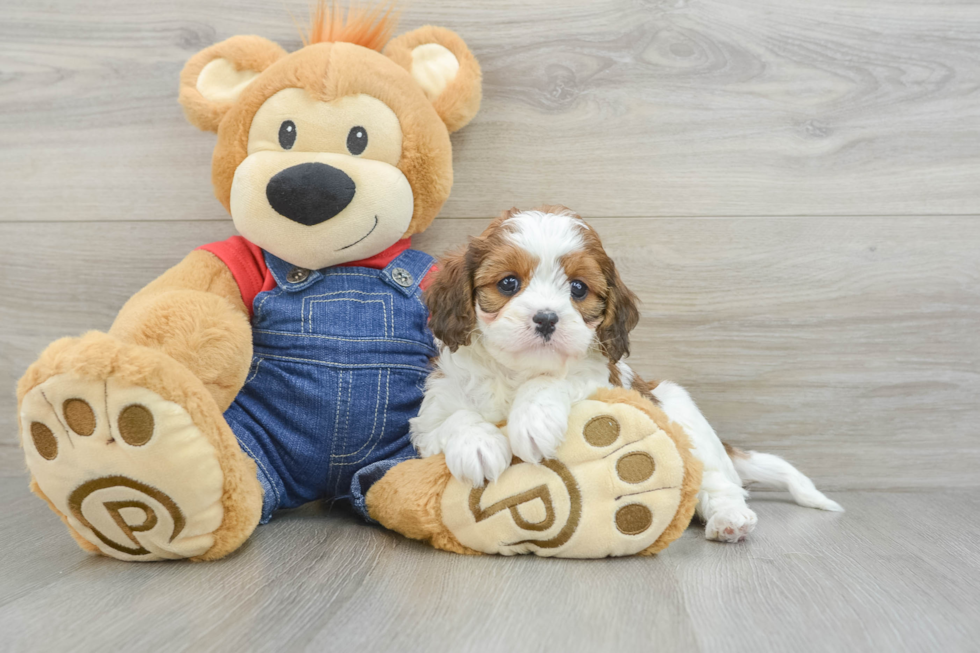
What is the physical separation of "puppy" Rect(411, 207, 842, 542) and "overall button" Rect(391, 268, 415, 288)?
0.57 feet

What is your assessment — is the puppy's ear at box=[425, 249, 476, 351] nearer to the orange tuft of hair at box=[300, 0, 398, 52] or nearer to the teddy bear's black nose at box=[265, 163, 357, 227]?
the teddy bear's black nose at box=[265, 163, 357, 227]

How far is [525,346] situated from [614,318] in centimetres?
20

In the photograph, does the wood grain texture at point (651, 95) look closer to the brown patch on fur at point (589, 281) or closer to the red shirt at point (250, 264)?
the red shirt at point (250, 264)

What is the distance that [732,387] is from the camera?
70.4 inches

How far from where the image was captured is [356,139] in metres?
1.42

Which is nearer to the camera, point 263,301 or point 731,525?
point 731,525

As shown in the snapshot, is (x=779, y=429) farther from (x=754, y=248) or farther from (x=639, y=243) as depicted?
(x=639, y=243)

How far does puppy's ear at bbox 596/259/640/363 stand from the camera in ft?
4.17

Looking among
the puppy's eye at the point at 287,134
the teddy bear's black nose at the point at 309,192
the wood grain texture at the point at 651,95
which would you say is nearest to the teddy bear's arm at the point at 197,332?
the teddy bear's black nose at the point at 309,192

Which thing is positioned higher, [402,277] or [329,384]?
[402,277]

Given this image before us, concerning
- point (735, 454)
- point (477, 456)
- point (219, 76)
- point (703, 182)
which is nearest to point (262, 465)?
point (477, 456)

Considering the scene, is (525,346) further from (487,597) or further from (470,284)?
(487,597)

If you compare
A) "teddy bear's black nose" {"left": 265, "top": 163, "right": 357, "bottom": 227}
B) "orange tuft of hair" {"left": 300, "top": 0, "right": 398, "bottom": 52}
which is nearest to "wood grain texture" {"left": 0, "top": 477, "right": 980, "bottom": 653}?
"teddy bear's black nose" {"left": 265, "top": 163, "right": 357, "bottom": 227}

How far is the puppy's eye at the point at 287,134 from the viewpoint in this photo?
1.41 meters
